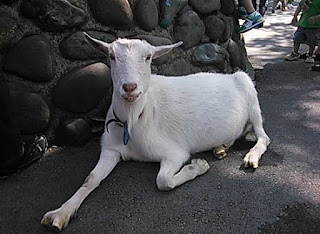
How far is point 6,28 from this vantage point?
293 centimetres

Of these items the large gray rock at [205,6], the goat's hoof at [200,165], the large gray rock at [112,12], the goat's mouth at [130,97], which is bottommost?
the goat's hoof at [200,165]

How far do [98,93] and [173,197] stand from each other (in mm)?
1246

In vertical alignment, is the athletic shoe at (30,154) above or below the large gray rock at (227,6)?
below

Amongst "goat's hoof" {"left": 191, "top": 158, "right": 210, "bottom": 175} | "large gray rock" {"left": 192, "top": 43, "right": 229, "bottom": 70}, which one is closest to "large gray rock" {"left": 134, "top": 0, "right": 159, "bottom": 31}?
"large gray rock" {"left": 192, "top": 43, "right": 229, "bottom": 70}

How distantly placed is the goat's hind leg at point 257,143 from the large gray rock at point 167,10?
130cm

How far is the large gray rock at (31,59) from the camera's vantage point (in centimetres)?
302

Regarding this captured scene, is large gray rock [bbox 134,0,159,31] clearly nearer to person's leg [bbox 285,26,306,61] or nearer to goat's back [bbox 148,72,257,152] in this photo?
goat's back [bbox 148,72,257,152]

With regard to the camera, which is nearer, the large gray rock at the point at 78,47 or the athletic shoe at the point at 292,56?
the large gray rock at the point at 78,47

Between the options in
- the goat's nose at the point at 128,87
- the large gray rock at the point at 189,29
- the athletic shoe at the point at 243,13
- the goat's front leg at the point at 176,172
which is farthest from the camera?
the athletic shoe at the point at 243,13

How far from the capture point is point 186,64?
4.26m

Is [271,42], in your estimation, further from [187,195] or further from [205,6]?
[187,195]

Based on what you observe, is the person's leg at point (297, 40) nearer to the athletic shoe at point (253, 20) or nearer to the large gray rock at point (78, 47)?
the athletic shoe at point (253, 20)

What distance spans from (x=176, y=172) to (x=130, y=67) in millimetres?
851

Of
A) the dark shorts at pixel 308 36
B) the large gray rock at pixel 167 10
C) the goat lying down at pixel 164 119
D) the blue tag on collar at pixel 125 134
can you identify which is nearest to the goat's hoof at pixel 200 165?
the goat lying down at pixel 164 119
